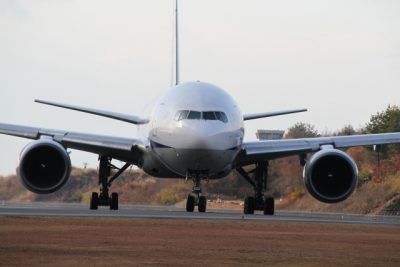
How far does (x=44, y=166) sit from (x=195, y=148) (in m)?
4.42

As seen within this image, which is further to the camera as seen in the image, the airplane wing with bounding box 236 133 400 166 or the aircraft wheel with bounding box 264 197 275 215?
the aircraft wheel with bounding box 264 197 275 215

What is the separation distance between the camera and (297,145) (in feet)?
111

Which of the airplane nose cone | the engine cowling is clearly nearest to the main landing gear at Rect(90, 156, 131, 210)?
the engine cowling

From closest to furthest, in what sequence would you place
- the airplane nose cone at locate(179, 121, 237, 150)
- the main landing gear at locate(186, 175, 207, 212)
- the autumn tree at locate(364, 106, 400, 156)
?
the airplane nose cone at locate(179, 121, 237, 150)
the main landing gear at locate(186, 175, 207, 212)
the autumn tree at locate(364, 106, 400, 156)

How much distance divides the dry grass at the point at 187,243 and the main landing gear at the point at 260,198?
9426mm

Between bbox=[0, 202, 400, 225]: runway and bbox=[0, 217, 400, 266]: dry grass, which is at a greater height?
bbox=[0, 202, 400, 225]: runway

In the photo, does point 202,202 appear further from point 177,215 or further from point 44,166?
point 44,166

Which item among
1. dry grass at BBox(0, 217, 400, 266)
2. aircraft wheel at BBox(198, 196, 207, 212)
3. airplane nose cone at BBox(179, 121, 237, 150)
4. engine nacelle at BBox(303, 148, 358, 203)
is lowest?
dry grass at BBox(0, 217, 400, 266)

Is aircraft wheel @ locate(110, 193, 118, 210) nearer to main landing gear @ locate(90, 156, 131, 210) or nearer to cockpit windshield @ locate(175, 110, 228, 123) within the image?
main landing gear @ locate(90, 156, 131, 210)

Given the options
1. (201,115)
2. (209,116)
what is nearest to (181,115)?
(201,115)

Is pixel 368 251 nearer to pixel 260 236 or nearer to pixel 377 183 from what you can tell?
pixel 260 236

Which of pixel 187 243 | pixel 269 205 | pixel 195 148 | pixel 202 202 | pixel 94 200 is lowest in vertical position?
pixel 187 243

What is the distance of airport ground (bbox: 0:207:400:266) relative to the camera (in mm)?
14906

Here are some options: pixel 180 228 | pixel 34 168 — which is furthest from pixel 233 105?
pixel 180 228
